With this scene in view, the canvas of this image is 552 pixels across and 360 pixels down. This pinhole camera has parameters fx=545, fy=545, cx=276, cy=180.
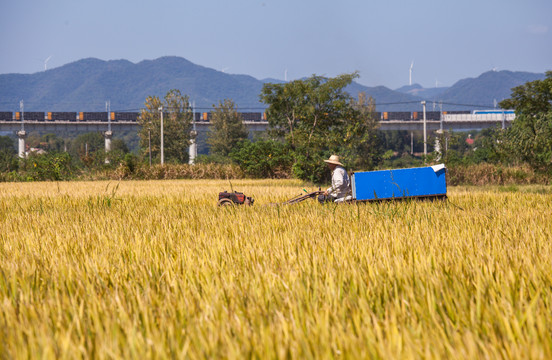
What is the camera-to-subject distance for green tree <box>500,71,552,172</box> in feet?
64.5

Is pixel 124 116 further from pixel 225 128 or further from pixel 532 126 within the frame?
pixel 532 126

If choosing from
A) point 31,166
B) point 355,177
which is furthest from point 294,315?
point 31,166

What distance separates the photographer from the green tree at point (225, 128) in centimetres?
7275

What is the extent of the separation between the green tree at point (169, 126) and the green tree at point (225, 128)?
683 cm

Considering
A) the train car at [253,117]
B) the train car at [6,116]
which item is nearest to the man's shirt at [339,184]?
the train car at [253,117]

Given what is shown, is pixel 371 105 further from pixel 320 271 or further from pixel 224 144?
pixel 320 271

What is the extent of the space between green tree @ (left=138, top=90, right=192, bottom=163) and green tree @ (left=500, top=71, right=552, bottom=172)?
44.1 metres

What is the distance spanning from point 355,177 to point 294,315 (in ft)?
25.8

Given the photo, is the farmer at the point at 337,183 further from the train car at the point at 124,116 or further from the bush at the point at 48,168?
the train car at the point at 124,116

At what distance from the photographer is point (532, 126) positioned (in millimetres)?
20328

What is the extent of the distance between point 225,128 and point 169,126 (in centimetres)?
1158

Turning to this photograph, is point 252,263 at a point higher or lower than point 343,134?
lower

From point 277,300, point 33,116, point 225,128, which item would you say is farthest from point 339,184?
point 33,116

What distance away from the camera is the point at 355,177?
10484 mm
